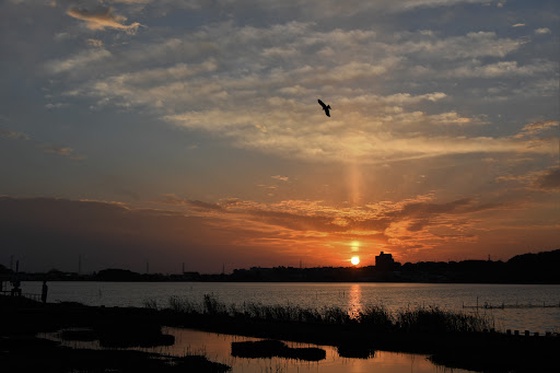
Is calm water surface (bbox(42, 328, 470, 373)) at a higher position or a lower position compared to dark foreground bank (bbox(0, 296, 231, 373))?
lower

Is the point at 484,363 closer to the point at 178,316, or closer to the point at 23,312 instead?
the point at 178,316

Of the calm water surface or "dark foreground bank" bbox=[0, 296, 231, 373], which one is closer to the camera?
"dark foreground bank" bbox=[0, 296, 231, 373]

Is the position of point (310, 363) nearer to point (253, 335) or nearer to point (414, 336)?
point (414, 336)

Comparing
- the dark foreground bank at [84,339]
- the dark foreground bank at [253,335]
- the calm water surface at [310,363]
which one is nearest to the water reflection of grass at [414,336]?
the dark foreground bank at [253,335]

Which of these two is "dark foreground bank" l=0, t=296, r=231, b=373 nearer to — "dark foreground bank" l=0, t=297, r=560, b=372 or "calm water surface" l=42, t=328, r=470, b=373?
"dark foreground bank" l=0, t=297, r=560, b=372

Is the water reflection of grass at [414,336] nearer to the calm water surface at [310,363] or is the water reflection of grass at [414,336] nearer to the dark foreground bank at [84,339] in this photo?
the calm water surface at [310,363]

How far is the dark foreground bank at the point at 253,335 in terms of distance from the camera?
3706cm

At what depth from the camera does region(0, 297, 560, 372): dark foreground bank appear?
122 feet

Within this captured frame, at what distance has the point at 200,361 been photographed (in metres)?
37.5

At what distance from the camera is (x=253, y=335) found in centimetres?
5853

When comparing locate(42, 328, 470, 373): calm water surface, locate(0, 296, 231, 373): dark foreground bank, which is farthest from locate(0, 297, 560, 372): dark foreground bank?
locate(42, 328, 470, 373): calm water surface

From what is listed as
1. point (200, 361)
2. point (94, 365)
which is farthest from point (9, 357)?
point (200, 361)

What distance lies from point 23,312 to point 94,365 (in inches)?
1320

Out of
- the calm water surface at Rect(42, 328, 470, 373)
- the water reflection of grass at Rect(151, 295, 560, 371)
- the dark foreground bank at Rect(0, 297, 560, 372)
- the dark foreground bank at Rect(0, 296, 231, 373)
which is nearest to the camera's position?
the dark foreground bank at Rect(0, 296, 231, 373)
